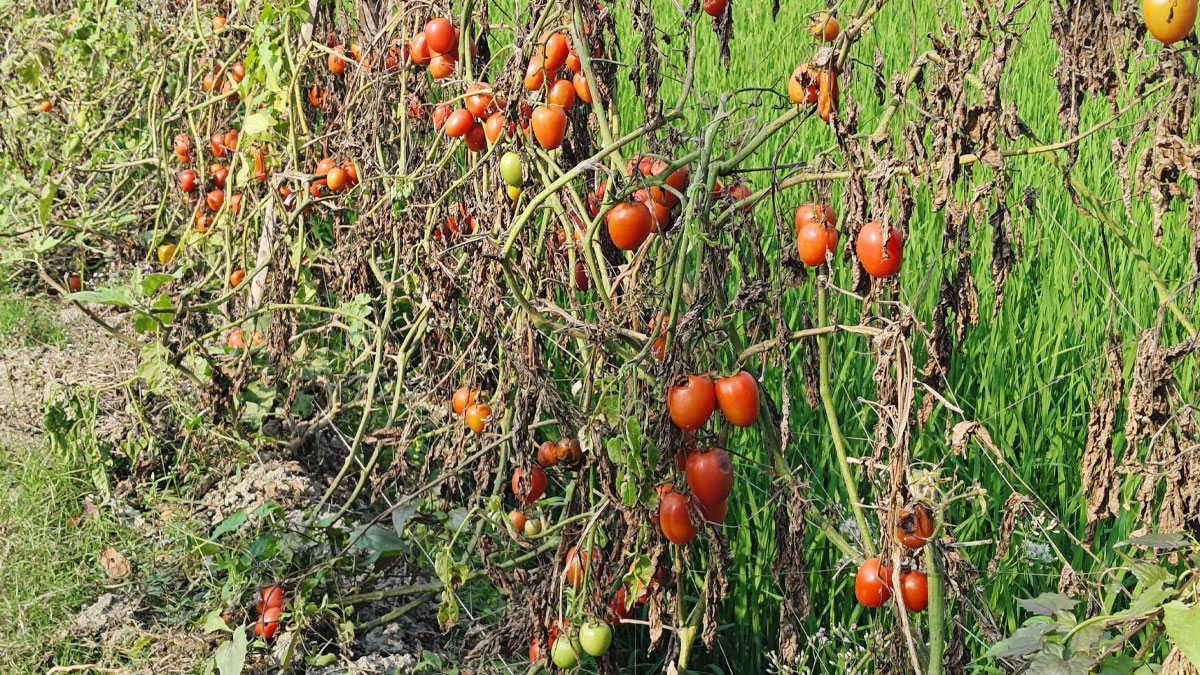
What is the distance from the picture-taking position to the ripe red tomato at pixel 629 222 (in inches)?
66.5

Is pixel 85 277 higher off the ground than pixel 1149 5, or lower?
lower

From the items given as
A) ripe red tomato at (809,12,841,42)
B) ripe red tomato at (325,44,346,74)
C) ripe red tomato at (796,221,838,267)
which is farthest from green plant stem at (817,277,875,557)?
ripe red tomato at (325,44,346,74)

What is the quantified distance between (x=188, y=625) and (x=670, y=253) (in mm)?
1545

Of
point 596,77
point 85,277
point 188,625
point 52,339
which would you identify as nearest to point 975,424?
point 596,77

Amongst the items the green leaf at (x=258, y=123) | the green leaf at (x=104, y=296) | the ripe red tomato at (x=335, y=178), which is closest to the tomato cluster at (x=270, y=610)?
the green leaf at (x=104, y=296)

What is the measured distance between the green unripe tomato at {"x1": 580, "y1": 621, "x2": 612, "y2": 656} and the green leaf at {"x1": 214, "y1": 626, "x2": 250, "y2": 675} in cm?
76

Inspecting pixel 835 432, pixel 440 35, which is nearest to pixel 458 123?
pixel 440 35

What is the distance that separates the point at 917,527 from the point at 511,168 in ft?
3.11

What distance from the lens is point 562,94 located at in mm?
1936

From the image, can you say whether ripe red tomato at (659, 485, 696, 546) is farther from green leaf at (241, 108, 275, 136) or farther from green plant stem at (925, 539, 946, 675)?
green leaf at (241, 108, 275, 136)

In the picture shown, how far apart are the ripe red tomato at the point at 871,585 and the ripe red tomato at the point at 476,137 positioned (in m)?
1.10

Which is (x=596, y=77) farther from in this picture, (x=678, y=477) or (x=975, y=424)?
(x=975, y=424)

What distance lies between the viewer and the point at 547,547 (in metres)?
2.26

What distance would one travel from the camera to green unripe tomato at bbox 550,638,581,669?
5.61 feet
